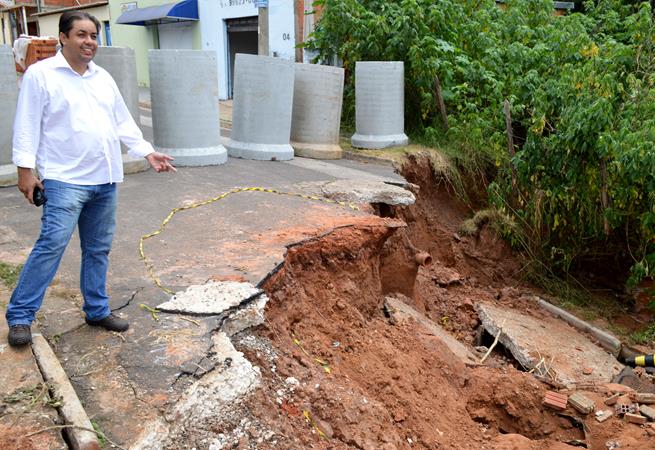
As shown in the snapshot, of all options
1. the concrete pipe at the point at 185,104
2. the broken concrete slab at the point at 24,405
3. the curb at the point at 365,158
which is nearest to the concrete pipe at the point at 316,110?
the curb at the point at 365,158

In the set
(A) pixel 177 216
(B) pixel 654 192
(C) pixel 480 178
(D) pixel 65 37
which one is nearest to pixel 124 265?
(A) pixel 177 216

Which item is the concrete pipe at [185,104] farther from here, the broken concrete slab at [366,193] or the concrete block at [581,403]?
the concrete block at [581,403]

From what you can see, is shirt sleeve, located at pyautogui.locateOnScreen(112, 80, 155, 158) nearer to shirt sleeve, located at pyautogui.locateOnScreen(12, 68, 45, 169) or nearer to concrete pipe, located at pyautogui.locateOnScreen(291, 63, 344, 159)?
shirt sleeve, located at pyautogui.locateOnScreen(12, 68, 45, 169)

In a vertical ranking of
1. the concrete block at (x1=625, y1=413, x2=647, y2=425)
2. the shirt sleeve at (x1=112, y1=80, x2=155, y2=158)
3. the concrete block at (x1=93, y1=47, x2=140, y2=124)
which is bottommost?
the concrete block at (x1=625, y1=413, x2=647, y2=425)

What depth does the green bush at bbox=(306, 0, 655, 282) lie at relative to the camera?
22.7ft

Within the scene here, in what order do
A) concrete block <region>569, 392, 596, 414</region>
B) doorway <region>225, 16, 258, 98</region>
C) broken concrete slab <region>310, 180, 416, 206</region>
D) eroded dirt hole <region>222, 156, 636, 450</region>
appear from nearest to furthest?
1. eroded dirt hole <region>222, 156, 636, 450</region>
2. concrete block <region>569, 392, 596, 414</region>
3. broken concrete slab <region>310, 180, 416, 206</region>
4. doorway <region>225, 16, 258, 98</region>

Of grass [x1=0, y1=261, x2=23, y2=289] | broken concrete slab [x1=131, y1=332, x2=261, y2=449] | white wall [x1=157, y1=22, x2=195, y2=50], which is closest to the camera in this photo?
broken concrete slab [x1=131, y1=332, x2=261, y2=449]

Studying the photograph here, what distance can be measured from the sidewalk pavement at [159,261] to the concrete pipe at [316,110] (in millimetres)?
921

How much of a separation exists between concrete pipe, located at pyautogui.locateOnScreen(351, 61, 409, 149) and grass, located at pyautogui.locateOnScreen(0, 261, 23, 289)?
242 inches

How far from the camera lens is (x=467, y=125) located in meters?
9.45

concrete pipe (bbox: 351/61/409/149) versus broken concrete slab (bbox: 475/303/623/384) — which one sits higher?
concrete pipe (bbox: 351/61/409/149)

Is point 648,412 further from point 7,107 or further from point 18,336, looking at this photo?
point 7,107

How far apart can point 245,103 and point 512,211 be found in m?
3.98

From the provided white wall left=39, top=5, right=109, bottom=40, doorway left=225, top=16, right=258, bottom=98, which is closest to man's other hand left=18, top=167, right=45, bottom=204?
doorway left=225, top=16, right=258, bottom=98
